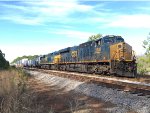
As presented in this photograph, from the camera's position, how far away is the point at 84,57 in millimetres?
31875

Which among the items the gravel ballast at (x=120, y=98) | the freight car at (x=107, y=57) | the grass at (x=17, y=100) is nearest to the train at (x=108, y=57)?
the freight car at (x=107, y=57)

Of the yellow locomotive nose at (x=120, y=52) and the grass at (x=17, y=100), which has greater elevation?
the yellow locomotive nose at (x=120, y=52)

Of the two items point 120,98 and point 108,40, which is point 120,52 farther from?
point 120,98

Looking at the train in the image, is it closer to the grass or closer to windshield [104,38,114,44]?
windshield [104,38,114,44]

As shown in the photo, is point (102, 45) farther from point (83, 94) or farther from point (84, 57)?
point (83, 94)

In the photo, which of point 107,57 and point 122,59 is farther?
point 107,57

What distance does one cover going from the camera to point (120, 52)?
24.4 m

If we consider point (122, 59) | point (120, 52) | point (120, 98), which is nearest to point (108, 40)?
point (120, 52)

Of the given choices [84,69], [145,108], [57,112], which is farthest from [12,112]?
[84,69]

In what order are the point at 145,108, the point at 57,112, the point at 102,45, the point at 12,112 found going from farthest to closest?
the point at 102,45
the point at 57,112
the point at 145,108
the point at 12,112

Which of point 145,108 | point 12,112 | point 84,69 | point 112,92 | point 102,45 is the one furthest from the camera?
point 84,69

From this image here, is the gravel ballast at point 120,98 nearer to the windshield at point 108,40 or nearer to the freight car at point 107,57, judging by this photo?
the freight car at point 107,57

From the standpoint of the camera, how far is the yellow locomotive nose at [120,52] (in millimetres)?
24359

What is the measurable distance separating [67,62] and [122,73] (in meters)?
16.1
